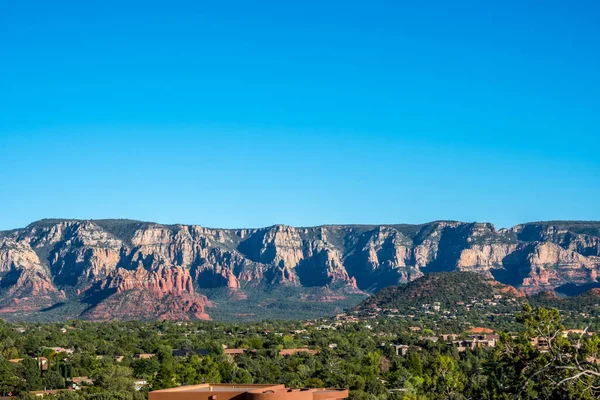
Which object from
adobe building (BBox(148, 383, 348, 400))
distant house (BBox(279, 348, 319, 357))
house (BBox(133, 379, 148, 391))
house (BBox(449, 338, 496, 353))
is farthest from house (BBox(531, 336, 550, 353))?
house (BBox(449, 338, 496, 353))

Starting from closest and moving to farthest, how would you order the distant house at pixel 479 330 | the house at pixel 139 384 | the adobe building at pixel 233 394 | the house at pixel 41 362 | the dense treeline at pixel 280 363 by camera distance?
1. the adobe building at pixel 233 394
2. the dense treeline at pixel 280 363
3. the house at pixel 139 384
4. the house at pixel 41 362
5. the distant house at pixel 479 330

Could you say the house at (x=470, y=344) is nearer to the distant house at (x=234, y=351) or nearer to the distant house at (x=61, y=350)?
the distant house at (x=234, y=351)

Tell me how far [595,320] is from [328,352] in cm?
7424

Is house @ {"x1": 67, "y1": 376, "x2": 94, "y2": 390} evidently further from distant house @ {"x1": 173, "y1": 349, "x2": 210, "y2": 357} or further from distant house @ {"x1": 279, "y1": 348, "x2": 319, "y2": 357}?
distant house @ {"x1": 279, "y1": 348, "x2": 319, "y2": 357}

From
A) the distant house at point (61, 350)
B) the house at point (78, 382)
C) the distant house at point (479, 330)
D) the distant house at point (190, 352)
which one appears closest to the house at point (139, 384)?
the house at point (78, 382)

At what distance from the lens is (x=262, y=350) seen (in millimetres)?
135250

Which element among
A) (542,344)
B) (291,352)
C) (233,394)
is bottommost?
(291,352)

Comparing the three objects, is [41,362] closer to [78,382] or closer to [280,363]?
[78,382]

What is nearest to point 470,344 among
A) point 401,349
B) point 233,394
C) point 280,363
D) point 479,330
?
point 401,349

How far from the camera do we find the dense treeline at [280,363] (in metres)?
70.6

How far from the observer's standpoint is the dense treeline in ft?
232

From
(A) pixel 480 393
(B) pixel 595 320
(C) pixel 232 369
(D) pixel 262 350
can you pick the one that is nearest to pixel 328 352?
(D) pixel 262 350

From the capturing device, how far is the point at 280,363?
119812mm

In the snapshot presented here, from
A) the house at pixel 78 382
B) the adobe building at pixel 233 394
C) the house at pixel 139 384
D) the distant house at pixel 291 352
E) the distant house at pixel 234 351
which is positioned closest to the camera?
the adobe building at pixel 233 394
